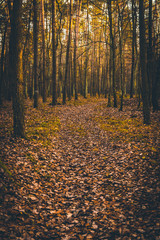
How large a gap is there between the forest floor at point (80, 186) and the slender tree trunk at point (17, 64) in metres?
0.85

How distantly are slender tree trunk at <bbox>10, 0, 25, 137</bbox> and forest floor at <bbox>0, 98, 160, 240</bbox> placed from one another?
0.85 m

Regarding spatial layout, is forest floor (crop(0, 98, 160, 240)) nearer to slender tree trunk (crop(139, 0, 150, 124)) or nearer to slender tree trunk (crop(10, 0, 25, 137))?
slender tree trunk (crop(10, 0, 25, 137))

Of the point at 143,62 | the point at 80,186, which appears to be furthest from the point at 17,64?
the point at 143,62

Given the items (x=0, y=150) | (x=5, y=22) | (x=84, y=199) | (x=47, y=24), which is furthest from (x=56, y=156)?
(x=47, y=24)

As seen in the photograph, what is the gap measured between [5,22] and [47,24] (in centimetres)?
1114

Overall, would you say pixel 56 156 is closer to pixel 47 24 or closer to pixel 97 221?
pixel 97 221

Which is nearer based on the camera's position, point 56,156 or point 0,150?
point 0,150

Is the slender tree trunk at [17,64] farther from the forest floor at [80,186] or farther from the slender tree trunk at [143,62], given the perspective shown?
the slender tree trunk at [143,62]

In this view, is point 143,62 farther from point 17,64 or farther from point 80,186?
point 80,186

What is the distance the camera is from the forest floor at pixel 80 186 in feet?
11.9

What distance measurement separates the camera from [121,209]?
4.28 meters

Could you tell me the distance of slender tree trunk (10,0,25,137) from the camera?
266 inches

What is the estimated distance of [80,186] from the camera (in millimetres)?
5379

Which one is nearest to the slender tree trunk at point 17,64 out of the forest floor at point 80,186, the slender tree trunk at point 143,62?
the forest floor at point 80,186
